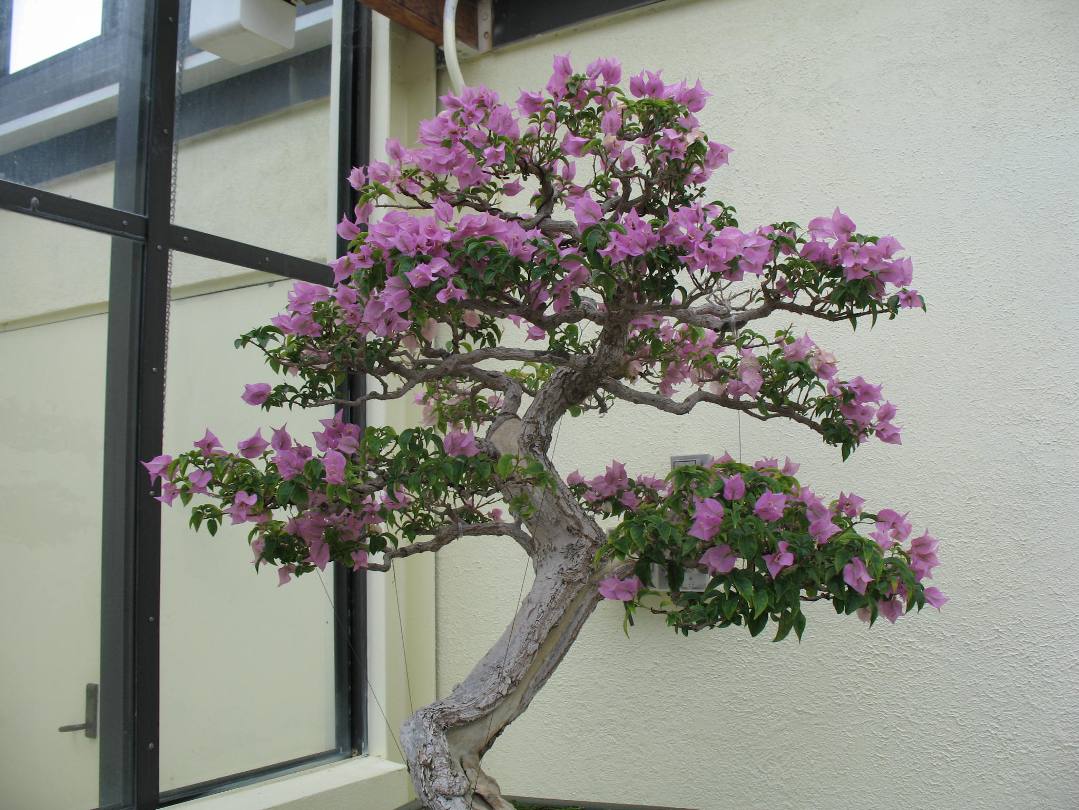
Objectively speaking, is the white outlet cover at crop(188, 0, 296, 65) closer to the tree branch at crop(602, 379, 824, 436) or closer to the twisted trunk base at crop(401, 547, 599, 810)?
the tree branch at crop(602, 379, 824, 436)

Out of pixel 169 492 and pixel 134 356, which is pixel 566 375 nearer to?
pixel 169 492

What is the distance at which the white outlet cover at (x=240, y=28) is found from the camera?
240 cm

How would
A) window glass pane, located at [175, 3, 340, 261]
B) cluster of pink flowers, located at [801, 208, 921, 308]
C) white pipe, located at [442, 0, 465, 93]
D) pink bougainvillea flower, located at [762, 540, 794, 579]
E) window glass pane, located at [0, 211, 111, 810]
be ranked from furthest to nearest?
1. white pipe, located at [442, 0, 465, 93]
2. window glass pane, located at [175, 3, 340, 261]
3. window glass pane, located at [0, 211, 111, 810]
4. cluster of pink flowers, located at [801, 208, 921, 308]
5. pink bougainvillea flower, located at [762, 540, 794, 579]

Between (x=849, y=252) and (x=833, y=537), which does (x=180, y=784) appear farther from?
(x=849, y=252)

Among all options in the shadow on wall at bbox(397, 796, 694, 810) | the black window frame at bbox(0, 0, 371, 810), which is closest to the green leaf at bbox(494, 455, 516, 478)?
the shadow on wall at bbox(397, 796, 694, 810)

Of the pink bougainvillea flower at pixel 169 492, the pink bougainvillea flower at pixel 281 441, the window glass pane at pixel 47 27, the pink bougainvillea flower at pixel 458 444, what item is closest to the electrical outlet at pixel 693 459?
the pink bougainvillea flower at pixel 458 444

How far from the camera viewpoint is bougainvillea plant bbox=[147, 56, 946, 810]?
4.29ft

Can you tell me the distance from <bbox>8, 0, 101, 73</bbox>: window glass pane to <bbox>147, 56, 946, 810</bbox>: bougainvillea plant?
981mm

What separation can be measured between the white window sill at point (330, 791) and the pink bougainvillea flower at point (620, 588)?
4.29 ft

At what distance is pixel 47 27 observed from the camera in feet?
7.05

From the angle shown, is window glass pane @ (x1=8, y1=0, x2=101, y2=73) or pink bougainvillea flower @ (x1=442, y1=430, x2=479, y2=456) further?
window glass pane @ (x1=8, y1=0, x2=101, y2=73)

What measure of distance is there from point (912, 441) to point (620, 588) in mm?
1045

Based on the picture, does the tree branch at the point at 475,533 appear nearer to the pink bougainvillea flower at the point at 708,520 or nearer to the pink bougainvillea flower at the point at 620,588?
the pink bougainvillea flower at the point at 620,588

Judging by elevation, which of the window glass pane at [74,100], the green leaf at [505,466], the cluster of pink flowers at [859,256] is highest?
the window glass pane at [74,100]
